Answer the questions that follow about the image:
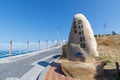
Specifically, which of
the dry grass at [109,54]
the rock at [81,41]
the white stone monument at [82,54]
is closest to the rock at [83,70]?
the white stone monument at [82,54]

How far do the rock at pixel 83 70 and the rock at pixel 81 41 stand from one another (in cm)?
90

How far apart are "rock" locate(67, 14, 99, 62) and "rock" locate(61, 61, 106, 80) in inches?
35.3

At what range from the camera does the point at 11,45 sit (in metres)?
21.1

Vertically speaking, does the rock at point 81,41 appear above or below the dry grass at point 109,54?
above

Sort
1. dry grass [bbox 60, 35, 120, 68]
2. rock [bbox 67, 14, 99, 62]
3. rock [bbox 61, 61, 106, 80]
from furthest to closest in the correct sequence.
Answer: dry grass [bbox 60, 35, 120, 68] → rock [bbox 67, 14, 99, 62] → rock [bbox 61, 61, 106, 80]

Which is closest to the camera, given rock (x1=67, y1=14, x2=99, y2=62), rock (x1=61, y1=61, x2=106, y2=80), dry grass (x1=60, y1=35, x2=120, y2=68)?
rock (x1=61, y1=61, x2=106, y2=80)

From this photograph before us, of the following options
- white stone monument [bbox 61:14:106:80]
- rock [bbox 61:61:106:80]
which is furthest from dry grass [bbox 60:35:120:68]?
rock [bbox 61:61:106:80]

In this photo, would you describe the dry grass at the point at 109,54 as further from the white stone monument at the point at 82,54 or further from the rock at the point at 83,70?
the rock at the point at 83,70

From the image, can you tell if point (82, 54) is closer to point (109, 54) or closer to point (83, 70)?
point (83, 70)

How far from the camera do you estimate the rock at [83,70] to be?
10117 millimetres

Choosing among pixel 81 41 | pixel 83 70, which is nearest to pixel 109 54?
pixel 81 41

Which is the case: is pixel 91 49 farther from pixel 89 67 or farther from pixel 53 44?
pixel 53 44

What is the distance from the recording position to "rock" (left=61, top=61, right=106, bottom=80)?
33.2ft

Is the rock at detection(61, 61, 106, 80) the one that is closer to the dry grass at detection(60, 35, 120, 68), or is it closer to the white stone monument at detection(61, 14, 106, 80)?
the white stone monument at detection(61, 14, 106, 80)
